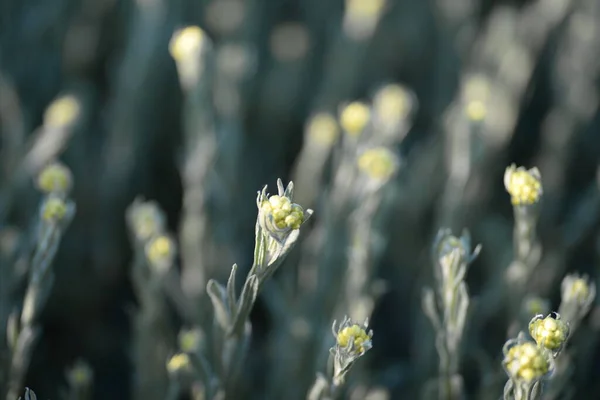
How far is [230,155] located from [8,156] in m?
0.65

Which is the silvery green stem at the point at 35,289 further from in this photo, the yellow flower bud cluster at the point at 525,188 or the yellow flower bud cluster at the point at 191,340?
the yellow flower bud cluster at the point at 525,188

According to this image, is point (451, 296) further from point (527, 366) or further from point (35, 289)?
point (35, 289)

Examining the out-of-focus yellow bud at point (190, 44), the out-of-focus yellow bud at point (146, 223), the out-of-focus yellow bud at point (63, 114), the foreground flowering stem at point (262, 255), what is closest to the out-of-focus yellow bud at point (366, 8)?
the out-of-focus yellow bud at point (190, 44)

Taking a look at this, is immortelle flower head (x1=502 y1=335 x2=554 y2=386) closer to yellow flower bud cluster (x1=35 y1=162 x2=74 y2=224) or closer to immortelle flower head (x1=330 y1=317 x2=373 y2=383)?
immortelle flower head (x1=330 y1=317 x2=373 y2=383)

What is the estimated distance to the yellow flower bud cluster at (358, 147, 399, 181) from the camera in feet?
5.16

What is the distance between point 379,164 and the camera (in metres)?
1.57

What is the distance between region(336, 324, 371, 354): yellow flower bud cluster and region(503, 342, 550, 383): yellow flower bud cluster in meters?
0.24

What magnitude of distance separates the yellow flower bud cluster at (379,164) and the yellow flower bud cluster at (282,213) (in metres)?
0.44

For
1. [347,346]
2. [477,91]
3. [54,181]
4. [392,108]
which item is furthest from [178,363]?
[477,91]

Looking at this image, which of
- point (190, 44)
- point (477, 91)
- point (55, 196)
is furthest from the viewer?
point (477, 91)

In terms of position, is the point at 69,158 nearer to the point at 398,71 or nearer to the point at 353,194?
the point at 353,194

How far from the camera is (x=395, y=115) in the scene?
71.8 inches

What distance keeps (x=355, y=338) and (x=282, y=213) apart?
0.25 meters

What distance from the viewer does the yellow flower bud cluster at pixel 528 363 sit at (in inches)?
44.8
